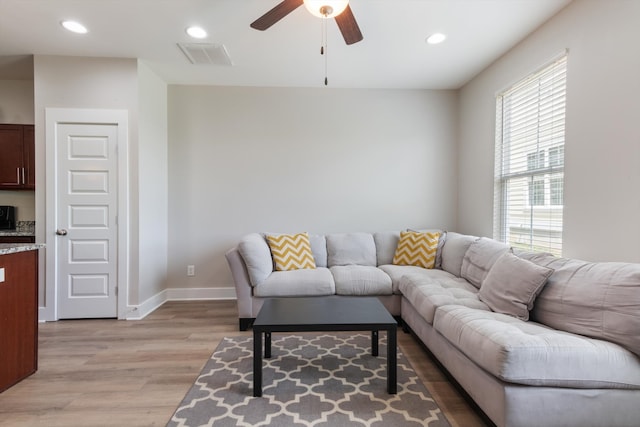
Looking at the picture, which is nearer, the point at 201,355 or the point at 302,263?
the point at 201,355

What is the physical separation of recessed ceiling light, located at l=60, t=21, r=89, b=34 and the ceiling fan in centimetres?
177

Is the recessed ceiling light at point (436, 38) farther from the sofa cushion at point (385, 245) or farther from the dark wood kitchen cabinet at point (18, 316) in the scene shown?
the dark wood kitchen cabinet at point (18, 316)

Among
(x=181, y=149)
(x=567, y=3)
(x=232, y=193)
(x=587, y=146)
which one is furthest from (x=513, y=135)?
(x=181, y=149)

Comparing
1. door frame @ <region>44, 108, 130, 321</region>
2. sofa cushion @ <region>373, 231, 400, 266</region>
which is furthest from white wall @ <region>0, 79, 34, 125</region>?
sofa cushion @ <region>373, 231, 400, 266</region>

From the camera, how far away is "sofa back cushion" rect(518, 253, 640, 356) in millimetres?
1402

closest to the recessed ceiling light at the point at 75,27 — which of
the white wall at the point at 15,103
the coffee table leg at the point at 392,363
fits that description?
the white wall at the point at 15,103

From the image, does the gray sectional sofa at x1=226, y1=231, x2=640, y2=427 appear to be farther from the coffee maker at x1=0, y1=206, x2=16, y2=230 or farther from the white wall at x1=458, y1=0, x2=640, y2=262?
the coffee maker at x1=0, y1=206, x2=16, y2=230

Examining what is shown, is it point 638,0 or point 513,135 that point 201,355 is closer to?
point 513,135

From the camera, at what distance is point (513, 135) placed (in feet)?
9.52

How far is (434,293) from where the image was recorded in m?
2.27

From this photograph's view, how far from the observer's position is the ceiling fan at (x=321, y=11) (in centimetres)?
173

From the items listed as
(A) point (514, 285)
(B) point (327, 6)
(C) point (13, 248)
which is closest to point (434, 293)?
(A) point (514, 285)

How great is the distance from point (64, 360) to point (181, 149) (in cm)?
243

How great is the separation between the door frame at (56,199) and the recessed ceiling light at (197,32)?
3.69ft
